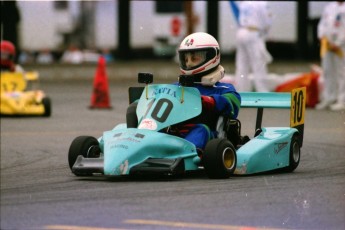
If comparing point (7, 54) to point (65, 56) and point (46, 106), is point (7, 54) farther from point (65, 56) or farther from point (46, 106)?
point (65, 56)

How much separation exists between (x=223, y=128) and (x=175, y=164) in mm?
1005

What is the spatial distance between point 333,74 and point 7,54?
5640 mm

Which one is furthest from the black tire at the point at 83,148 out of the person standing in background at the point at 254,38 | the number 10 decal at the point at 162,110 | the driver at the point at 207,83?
the person standing in background at the point at 254,38

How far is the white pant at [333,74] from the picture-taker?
19125 millimetres

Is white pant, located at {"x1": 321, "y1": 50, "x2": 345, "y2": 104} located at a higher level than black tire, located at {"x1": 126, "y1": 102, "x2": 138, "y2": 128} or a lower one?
lower

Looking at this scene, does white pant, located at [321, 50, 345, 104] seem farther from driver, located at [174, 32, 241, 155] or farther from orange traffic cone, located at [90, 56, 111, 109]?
driver, located at [174, 32, 241, 155]

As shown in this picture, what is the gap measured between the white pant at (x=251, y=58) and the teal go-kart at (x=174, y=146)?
9765 millimetres

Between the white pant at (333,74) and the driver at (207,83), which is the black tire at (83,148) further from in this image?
the white pant at (333,74)

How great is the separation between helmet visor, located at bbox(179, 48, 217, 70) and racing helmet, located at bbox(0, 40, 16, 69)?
29.1 ft

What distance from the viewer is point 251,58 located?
20.4 meters

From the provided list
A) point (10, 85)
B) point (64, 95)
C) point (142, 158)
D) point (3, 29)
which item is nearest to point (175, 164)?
point (142, 158)

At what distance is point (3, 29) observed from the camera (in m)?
31.0

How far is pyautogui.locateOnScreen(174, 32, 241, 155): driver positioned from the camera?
31.3ft

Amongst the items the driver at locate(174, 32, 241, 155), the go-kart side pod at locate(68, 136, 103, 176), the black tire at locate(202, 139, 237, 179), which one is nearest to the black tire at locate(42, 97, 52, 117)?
the driver at locate(174, 32, 241, 155)
